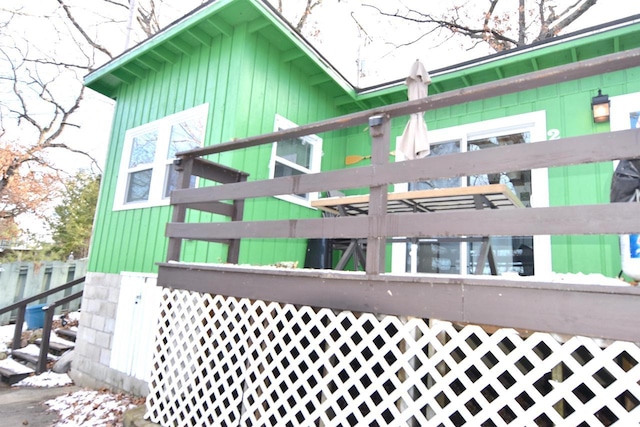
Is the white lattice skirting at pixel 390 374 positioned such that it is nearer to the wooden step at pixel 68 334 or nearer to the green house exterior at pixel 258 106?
the green house exterior at pixel 258 106

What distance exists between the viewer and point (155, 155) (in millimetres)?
5113

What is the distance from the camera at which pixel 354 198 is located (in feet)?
11.7

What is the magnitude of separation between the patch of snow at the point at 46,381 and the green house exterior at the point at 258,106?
0.28 m

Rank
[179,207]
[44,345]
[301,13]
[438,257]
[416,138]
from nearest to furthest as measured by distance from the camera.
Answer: [179,207]
[416,138]
[438,257]
[44,345]
[301,13]

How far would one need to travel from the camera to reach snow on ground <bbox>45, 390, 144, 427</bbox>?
12.1ft

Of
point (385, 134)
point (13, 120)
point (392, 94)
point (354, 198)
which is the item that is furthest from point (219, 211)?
point (13, 120)

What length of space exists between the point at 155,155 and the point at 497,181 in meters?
4.56

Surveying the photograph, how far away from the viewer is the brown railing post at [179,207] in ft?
10.3

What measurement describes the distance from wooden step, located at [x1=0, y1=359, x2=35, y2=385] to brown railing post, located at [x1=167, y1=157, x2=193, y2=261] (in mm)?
4321

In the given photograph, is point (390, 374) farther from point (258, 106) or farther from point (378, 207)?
point (258, 106)

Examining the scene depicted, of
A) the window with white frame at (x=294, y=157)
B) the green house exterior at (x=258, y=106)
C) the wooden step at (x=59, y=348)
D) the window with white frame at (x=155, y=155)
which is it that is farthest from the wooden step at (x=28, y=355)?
the window with white frame at (x=294, y=157)

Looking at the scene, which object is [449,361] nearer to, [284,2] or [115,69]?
[115,69]

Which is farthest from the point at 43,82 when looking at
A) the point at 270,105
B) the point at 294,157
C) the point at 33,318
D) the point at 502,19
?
the point at 502,19

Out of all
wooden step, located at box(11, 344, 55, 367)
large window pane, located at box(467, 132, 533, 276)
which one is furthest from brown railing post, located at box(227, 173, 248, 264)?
wooden step, located at box(11, 344, 55, 367)
